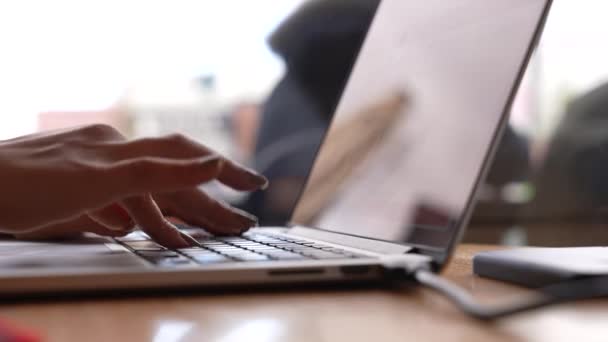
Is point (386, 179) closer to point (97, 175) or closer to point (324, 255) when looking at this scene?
point (324, 255)

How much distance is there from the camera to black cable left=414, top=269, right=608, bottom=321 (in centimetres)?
40

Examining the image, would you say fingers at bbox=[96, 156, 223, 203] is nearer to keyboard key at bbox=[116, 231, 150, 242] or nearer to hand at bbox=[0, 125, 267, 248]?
hand at bbox=[0, 125, 267, 248]

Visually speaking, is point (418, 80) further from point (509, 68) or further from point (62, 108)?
point (62, 108)

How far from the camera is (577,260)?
57cm

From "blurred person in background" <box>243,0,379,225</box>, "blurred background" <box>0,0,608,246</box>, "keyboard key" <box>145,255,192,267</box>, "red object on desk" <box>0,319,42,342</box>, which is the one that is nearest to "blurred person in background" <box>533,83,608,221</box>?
"blurred background" <box>0,0,608,246</box>

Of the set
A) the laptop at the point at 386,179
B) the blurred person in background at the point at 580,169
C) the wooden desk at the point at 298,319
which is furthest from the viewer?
the blurred person in background at the point at 580,169

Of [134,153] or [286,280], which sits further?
[134,153]

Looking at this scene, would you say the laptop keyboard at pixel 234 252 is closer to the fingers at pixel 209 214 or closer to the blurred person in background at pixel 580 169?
the fingers at pixel 209 214

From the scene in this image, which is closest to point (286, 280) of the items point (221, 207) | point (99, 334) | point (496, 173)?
point (99, 334)

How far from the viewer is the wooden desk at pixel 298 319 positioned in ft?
1.28

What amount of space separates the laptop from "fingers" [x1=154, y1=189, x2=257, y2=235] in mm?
23

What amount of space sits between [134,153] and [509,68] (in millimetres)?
335

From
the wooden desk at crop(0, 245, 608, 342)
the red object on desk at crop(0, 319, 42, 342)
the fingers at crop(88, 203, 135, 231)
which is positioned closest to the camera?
the red object on desk at crop(0, 319, 42, 342)

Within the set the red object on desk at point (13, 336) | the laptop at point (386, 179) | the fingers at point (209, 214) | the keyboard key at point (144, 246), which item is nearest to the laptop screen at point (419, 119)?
the laptop at point (386, 179)
